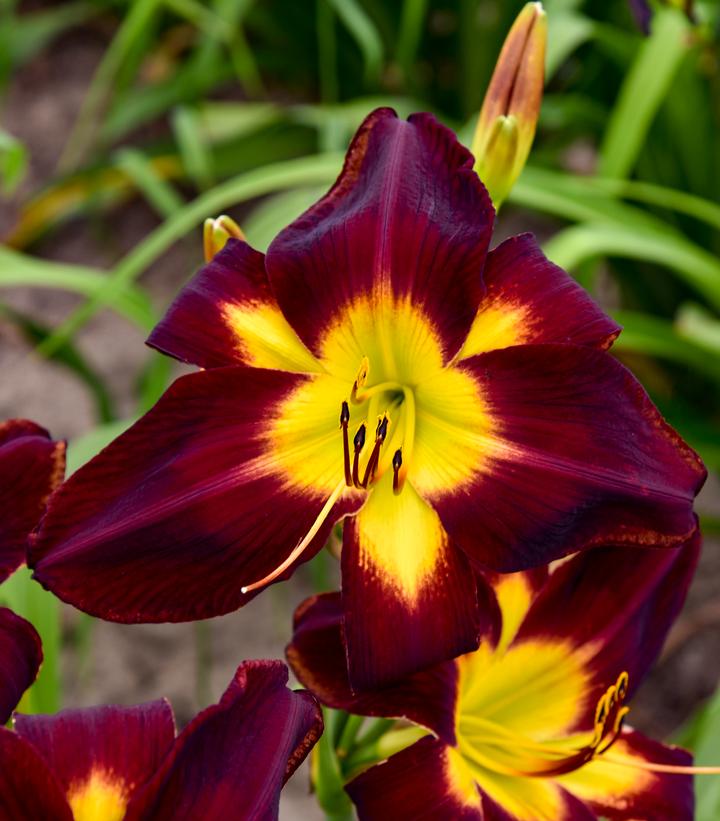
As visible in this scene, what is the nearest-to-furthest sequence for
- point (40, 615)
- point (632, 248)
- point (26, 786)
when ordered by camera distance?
point (26, 786)
point (40, 615)
point (632, 248)

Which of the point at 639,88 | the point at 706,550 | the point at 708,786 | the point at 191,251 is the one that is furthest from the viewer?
the point at 191,251

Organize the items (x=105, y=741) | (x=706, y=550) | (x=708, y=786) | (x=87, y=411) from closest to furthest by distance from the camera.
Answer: (x=105, y=741), (x=708, y=786), (x=706, y=550), (x=87, y=411)

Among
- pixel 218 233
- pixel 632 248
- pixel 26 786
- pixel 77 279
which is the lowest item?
pixel 77 279

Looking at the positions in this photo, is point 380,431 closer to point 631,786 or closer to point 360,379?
point 360,379

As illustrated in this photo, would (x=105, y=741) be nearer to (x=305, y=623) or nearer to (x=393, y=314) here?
(x=305, y=623)

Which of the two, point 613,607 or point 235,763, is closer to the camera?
point 235,763

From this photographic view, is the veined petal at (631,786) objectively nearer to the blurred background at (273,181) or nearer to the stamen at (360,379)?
the stamen at (360,379)

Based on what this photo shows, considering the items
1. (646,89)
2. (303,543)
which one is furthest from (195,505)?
(646,89)

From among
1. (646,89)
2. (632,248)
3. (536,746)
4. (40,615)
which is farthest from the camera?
(646,89)

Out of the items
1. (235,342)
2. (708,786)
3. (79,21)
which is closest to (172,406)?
(235,342)
